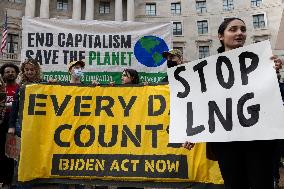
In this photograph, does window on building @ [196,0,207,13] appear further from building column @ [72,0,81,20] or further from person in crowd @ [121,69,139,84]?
person in crowd @ [121,69,139,84]

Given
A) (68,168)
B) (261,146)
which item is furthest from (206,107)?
(68,168)

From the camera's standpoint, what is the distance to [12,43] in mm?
41375

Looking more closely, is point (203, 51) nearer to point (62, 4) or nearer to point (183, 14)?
point (183, 14)

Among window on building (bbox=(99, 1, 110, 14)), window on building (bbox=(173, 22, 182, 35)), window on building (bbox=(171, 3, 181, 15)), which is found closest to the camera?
window on building (bbox=(173, 22, 182, 35))

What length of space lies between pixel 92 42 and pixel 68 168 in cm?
404

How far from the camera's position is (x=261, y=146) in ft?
7.80


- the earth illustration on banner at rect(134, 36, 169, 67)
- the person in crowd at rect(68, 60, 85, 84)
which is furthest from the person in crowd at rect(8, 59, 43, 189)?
the earth illustration on banner at rect(134, 36, 169, 67)

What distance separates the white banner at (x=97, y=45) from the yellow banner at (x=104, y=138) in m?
2.84

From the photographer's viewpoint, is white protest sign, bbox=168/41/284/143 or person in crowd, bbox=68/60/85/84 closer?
white protest sign, bbox=168/41/284/143

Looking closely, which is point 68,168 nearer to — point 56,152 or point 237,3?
point 56,152

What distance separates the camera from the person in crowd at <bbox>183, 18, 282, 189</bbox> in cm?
229

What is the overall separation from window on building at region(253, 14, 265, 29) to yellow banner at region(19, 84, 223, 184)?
43.1m

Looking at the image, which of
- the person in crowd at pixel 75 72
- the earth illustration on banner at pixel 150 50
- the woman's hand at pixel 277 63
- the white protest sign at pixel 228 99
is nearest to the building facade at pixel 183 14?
the earth illustration on banner at pixel 150 50

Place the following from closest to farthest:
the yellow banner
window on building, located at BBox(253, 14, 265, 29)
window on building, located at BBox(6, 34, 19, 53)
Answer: the yellow banner, window on building, located at BBox(6, 34, 19, 53), window on building, located at BBox(253, 14, 265, 29)
